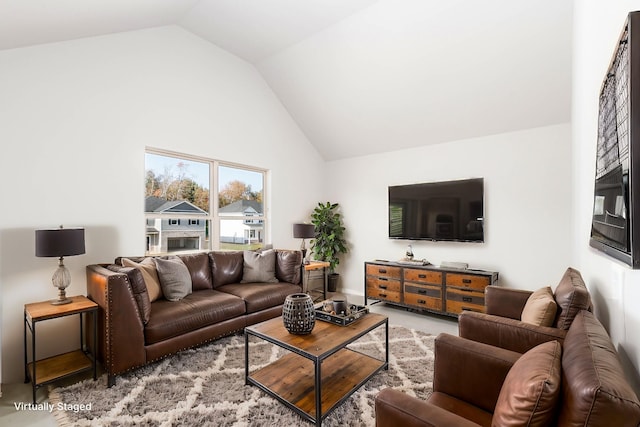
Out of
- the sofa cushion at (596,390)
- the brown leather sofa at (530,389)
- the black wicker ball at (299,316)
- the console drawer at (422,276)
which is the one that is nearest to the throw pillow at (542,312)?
the brown leather sofa at (530,389)

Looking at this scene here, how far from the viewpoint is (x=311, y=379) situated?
224 cm

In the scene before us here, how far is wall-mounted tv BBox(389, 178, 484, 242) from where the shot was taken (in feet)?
13.3

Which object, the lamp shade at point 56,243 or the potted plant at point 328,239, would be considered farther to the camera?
the potted plant at point 328,239

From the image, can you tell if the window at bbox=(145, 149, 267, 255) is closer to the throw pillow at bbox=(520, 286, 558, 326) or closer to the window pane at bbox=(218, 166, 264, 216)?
the window pane at bbox=(218, 166, 264, 216)

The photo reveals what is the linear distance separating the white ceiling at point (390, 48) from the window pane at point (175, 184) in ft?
4.61

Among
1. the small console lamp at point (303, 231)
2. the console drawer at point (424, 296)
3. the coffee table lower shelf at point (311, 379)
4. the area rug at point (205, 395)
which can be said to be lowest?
the area rug at point (205, 395)

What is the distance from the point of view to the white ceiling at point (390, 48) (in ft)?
9.07

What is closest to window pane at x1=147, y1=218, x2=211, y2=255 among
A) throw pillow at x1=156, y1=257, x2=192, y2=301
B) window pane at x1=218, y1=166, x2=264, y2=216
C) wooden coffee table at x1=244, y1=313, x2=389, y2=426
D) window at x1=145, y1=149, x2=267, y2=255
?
window at x1=145, y1=149, x2=267, y2=255

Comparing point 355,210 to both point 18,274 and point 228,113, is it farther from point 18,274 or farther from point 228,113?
point 18,274

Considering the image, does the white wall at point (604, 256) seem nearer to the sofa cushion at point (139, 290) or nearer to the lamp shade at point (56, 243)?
the sofa cushion at point (139, 290)

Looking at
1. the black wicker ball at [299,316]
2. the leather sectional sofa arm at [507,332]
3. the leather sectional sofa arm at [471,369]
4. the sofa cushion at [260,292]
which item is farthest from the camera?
the sofa cushion at [260,292]

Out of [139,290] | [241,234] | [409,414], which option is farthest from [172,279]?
[409,414]

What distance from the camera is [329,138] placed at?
5.26m

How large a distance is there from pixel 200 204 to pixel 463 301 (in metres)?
3.60
